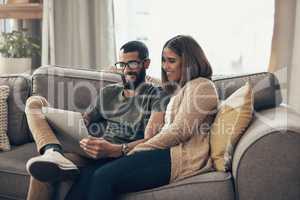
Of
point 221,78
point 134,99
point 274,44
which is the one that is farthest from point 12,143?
point 274,44

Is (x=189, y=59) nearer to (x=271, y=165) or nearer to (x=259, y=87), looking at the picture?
(x=259, y=87)

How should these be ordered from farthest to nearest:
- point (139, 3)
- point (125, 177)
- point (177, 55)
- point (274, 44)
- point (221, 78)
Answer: point (139, 3) → point (274, 44) → point (221, 78) → point (177, 55) → point (125, 177)

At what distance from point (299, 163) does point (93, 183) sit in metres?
0.84

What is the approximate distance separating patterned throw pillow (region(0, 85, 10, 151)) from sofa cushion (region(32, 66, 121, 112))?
0.55ft

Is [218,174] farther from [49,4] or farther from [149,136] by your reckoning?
[49,4]

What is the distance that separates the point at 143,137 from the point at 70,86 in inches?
24.3

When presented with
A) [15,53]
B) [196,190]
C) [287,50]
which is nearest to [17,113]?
[15,53]

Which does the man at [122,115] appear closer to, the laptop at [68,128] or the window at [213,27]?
the laptop at [68,128]

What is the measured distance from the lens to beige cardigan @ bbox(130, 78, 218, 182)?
1924 mm

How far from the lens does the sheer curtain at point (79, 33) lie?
3322 mm

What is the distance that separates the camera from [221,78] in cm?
242

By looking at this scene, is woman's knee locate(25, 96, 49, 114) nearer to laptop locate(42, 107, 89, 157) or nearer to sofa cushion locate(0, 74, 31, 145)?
laptop locate(42, 107, 89, 157)

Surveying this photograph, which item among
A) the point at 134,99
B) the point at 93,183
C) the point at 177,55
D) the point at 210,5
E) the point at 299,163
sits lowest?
the point at 93,183

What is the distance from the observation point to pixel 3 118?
2455 millimetres
